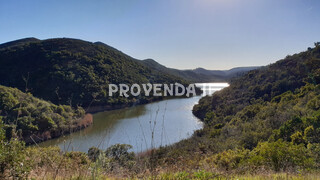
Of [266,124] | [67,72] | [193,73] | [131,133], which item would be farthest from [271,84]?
[193,73]

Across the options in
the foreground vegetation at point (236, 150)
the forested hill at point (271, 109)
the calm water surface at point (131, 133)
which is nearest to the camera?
the foreground vegetation at point (236, 150)

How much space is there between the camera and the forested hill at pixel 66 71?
26.1 meters

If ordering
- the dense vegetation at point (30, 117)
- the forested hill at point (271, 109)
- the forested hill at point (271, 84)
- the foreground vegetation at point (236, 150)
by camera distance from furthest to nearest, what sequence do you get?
the forested hill at point (271, 84)
the dense vegetation at point (30, 117)
the forested hill at point (271, 109)
the foreground vegetation at point (236, 150)

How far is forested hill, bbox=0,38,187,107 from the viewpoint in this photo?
85.5 ft

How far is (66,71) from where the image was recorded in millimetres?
29469

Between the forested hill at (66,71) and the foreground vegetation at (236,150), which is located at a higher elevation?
the forested hill at (66,71)

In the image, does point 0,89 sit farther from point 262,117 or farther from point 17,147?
point 262,117

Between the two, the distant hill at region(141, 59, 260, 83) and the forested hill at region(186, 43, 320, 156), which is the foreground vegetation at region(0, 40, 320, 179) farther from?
the distant hill at region(141, 59, 260, 83)

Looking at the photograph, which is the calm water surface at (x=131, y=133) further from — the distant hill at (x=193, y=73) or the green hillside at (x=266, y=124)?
the distant hill at (x=193, y=73)

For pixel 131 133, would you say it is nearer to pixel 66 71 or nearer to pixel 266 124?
pixel 266 124

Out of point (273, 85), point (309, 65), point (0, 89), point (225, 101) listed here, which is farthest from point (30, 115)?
point (309, 65)

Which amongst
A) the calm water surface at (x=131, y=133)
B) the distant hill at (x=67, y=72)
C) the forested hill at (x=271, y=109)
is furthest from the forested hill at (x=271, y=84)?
the distant hill at (x=67, y=72)

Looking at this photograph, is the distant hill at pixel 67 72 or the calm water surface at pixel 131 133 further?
the distant hill at pixel 67 72

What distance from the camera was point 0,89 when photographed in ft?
55.7
